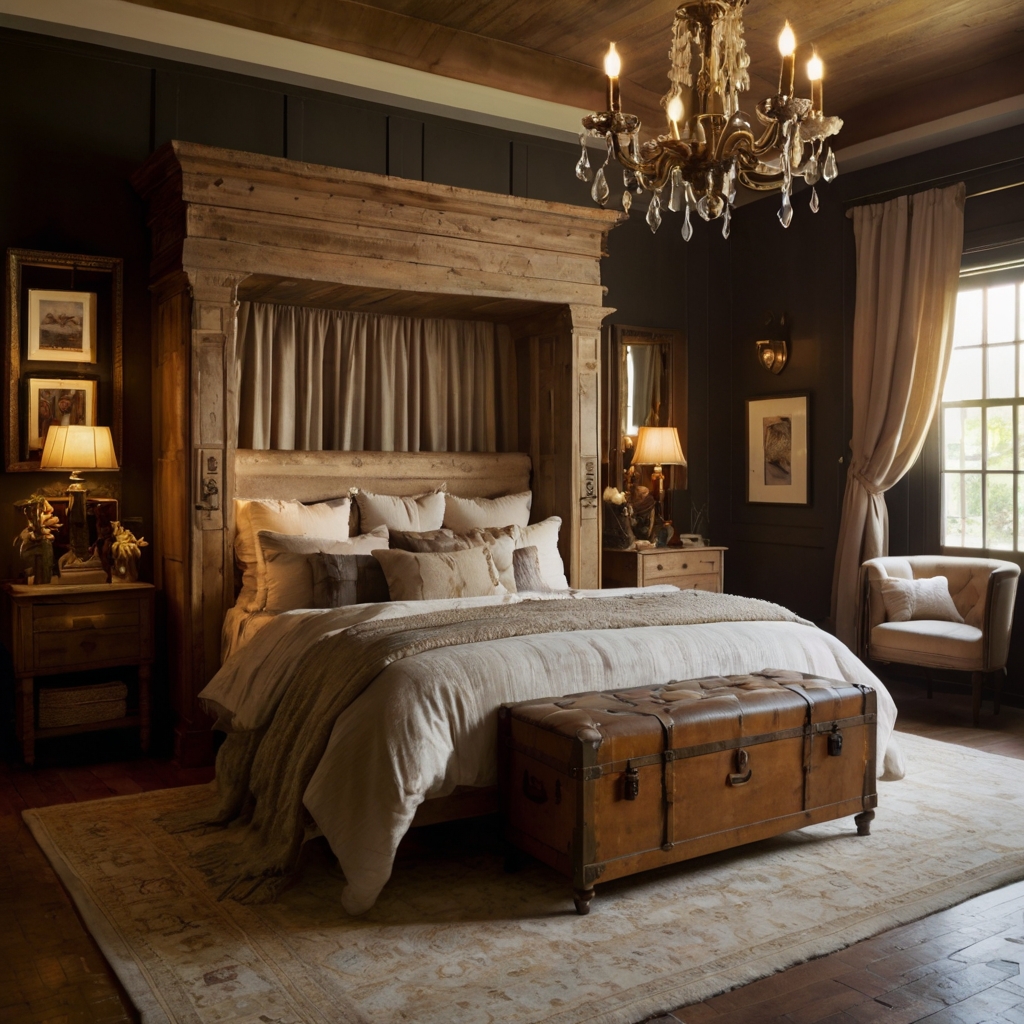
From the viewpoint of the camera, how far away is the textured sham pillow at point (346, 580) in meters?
4.33

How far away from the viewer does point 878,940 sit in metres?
2.75

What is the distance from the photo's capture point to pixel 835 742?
3.41m

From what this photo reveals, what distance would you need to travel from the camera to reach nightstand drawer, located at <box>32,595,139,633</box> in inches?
171

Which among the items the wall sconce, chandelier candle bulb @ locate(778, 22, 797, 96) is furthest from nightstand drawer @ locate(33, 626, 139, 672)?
the wall sconce

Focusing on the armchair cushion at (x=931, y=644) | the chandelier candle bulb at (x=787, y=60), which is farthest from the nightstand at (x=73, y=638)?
the armchair cushion at (x=931, y=644)

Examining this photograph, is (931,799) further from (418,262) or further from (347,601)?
(418,262)

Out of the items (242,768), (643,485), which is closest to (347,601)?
(242,768)

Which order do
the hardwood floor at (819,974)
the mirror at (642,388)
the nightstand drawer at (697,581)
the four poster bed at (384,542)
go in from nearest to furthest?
1. the hardwood floor at (819,974)
2. the four poster bed at (384,542)
3. the nightstand drawer at (697,581)
4. the mirror at (642,388)

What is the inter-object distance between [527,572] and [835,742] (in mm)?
1849

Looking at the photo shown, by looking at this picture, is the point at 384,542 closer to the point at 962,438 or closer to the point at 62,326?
the point at 62,326

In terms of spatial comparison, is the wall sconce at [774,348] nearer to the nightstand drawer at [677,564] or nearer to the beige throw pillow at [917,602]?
the nightstand drawer at [677,564]

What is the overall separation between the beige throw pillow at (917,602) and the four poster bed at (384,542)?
162 cm

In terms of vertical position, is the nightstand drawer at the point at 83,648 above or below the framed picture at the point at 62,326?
below

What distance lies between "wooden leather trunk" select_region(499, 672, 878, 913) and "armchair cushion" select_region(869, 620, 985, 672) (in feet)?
6.24
